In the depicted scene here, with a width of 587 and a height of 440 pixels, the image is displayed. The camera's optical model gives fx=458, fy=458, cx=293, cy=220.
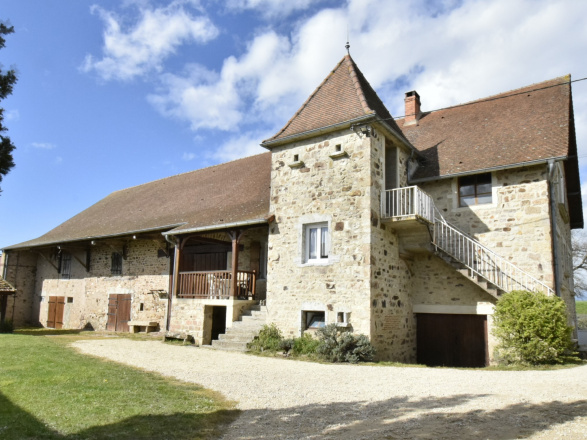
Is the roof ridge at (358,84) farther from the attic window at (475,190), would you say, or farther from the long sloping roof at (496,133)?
the attic window at (475,190)

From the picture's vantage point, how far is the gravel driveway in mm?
4359

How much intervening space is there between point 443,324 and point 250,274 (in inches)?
211

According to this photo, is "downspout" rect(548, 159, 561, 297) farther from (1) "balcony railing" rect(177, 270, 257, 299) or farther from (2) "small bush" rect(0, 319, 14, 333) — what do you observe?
(2) "small bush" rect(0, 319, 14, 333)

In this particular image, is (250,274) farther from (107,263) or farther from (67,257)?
(67,257)

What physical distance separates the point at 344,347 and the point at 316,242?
2.69 m

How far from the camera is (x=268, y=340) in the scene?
35.4 ft

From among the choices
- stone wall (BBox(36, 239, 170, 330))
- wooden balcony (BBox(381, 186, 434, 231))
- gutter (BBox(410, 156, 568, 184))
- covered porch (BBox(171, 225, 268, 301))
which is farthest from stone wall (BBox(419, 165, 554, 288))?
stone wall (BBox(36, 239, 170, 330))

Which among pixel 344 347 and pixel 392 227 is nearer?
pixel 344 347

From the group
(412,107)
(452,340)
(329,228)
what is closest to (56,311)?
(329,228)

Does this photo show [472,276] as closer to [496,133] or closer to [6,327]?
[496,133]

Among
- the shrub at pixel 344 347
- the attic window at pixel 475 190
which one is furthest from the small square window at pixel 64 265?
the attic window at pixel 475 190

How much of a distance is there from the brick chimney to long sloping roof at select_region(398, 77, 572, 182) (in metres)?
0.55

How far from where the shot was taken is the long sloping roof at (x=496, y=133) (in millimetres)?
10609

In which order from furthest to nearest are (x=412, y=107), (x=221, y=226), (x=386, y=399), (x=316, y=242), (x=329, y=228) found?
1. (x=412, y=107)
2. (x=221, y=226)
3. (x=316, y=242)
4. (x=329, y=228)
5. (x=386, y=399)
